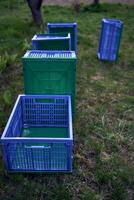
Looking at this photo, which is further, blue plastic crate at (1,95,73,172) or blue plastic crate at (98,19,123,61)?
blue plastic crate at (98,19,123,61)

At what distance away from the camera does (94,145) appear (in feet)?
11.6

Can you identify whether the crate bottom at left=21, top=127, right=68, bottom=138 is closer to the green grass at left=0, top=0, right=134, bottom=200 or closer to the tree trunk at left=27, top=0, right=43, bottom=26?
the green grass at left=0, top=0, right=134, bottom=200

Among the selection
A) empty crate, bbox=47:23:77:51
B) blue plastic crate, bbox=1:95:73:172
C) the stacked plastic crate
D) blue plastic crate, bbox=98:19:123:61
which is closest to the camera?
blue plastic crate, bbox=1:95:73:172

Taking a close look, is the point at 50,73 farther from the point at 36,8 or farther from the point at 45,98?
the point at 36,8

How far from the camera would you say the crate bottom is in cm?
356

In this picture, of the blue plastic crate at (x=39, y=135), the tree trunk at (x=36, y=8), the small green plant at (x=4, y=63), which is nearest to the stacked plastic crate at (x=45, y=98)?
the blue plastic crate at (x=39, y=135)

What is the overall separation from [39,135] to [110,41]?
11.2 feet

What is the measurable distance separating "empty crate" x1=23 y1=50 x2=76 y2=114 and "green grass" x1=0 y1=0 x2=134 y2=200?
62cm

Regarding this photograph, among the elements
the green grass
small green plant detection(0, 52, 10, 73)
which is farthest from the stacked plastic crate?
small green plant detection(0, 52, 10, 73)

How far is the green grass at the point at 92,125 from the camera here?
9.46 ft

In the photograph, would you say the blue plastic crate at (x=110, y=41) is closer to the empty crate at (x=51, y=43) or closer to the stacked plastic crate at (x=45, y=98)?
the empty crate at (x=51, y=43)

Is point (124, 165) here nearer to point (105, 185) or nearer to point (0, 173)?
point (105, 185)

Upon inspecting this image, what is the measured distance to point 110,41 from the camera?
6.25 m

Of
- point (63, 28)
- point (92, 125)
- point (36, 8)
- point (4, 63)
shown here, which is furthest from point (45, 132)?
point (36, 8)
